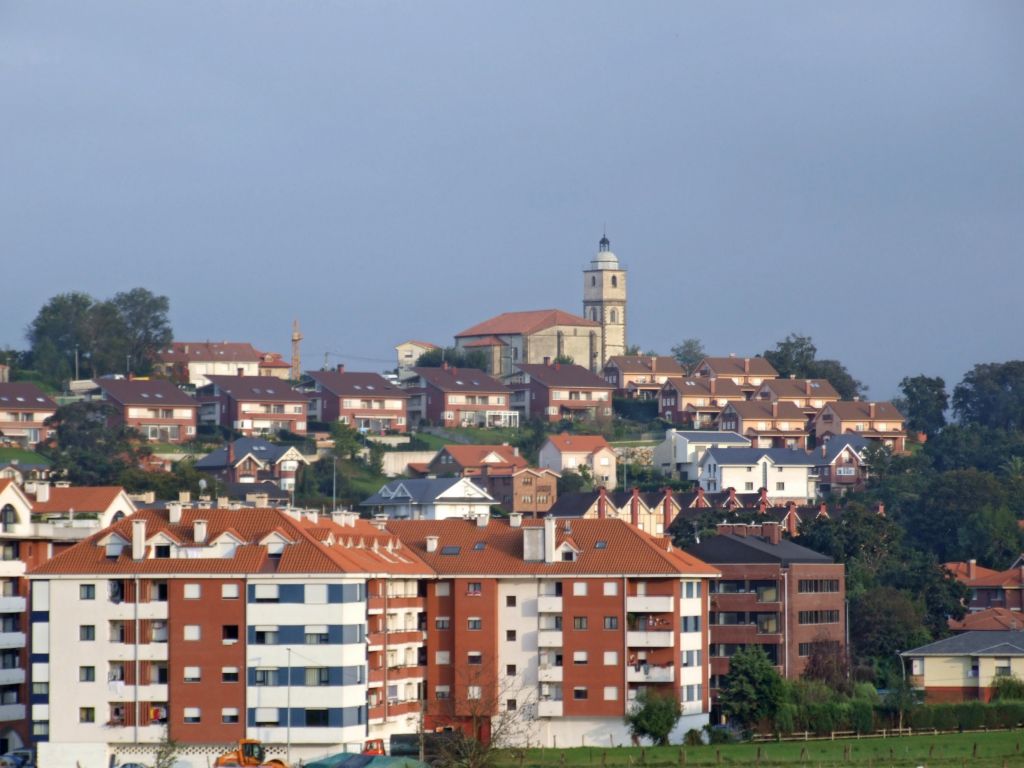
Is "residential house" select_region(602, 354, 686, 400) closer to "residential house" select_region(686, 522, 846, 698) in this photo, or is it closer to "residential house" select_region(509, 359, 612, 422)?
"residential house" select_region(509, 359, 612, 422)

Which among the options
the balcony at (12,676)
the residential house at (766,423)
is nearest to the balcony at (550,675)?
the balcony at (12,676)

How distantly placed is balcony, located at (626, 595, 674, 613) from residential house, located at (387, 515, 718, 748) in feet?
0.11

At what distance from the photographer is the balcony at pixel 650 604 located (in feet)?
262

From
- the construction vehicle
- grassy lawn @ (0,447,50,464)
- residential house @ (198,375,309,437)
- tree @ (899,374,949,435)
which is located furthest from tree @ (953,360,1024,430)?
the construction vehicle

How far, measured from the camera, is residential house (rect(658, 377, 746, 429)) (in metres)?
176

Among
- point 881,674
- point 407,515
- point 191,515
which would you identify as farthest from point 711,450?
point 191,515

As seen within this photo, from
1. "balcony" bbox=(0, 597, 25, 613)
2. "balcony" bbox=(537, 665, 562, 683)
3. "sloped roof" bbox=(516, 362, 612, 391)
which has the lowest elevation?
"balcony" bbox=(537, 665, 562, 683)

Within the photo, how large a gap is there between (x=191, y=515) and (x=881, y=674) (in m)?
35.5

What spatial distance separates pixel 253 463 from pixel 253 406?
17.0 metres

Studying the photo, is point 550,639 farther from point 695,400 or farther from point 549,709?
point 695,400

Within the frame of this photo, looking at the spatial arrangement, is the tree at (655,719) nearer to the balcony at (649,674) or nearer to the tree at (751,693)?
the balcony at (649,674)

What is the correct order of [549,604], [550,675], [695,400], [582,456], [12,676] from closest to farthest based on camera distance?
[12,676] → [550,675] → [549,604] → [582,456] → [695,400]

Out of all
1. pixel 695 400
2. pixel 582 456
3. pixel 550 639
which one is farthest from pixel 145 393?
pixel 550 639

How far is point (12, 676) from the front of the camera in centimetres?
7594
